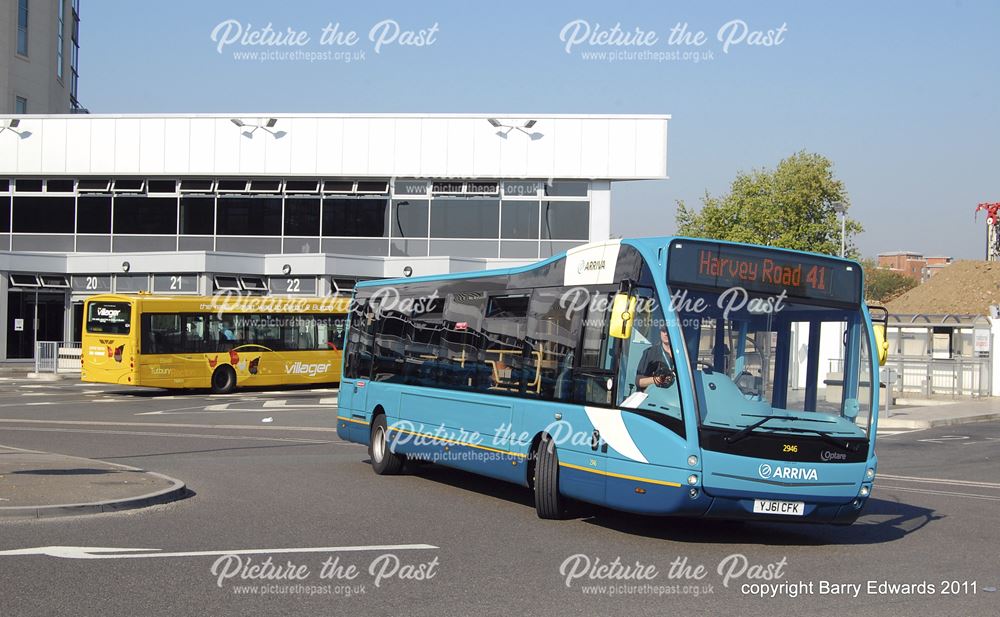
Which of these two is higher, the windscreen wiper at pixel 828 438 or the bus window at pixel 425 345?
the bus window at pixel 425 345

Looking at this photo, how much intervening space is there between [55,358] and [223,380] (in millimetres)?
10953

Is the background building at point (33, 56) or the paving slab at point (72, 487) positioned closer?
the paving slab at point (72, 487)

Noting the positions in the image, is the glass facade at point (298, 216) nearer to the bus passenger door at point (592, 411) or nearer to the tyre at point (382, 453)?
the tyre at point (382, 453)

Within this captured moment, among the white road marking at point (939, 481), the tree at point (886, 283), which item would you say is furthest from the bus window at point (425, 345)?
the tree at point (886, 283)

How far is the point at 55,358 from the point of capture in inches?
1647

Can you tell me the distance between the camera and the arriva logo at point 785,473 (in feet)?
31.9

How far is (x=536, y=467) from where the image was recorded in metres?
11.6

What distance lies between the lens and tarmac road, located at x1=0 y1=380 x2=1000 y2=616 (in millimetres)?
7500

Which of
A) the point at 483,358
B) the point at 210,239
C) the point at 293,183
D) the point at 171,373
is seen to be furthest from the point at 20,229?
the point at 483,358

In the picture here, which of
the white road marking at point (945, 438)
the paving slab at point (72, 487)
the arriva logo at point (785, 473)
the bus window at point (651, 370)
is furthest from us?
the white road marking at point (945, 438)

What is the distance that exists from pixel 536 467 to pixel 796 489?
2.84 metres

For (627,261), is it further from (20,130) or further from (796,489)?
(20,130)

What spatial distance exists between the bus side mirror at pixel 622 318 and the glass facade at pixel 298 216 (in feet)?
119

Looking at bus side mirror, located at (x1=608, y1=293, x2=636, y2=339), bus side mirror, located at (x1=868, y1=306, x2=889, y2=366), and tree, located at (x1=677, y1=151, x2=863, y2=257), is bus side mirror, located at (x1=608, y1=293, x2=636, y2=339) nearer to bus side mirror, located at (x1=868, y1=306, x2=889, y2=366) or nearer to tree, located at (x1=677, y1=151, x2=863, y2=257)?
bus side mirror, located at (x1=868, y1=306, x2=889, y2=366)
